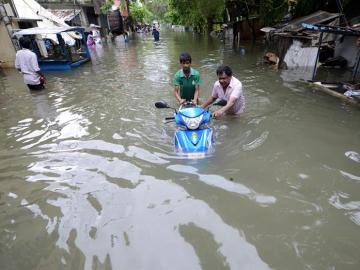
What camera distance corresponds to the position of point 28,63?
9109 mm

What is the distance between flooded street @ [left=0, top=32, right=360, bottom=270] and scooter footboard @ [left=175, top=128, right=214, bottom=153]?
0.37 metres

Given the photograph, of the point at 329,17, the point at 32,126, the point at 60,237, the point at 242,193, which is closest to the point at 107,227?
the point at 60,237

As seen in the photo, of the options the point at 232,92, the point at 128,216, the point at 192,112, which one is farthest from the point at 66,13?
the point at 128,216

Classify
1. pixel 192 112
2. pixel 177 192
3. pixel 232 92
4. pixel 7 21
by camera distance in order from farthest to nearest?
1. pixel 7 21
2. pixel 232 92
3. pixel 192 112
4. pixel 177 192

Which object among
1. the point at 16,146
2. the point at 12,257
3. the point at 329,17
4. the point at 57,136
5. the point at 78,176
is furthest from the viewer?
the point at 329,17

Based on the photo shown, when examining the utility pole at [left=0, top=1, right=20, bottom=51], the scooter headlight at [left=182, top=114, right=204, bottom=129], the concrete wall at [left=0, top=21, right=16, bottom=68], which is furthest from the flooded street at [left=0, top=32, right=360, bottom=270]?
the utility pole at [left=0, top=1, right=20, bottom=51]

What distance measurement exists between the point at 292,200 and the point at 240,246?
1139 millimetres

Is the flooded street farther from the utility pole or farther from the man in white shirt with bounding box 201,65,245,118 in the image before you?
the utility pole

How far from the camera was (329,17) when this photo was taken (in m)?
11.7

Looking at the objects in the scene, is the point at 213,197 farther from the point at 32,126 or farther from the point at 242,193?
the point at 32,126

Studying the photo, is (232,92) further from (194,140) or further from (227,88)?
(194,140)

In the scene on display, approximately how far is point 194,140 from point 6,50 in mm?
16141

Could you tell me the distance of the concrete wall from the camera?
16.0 m

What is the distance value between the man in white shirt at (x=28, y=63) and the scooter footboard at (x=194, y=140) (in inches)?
270
